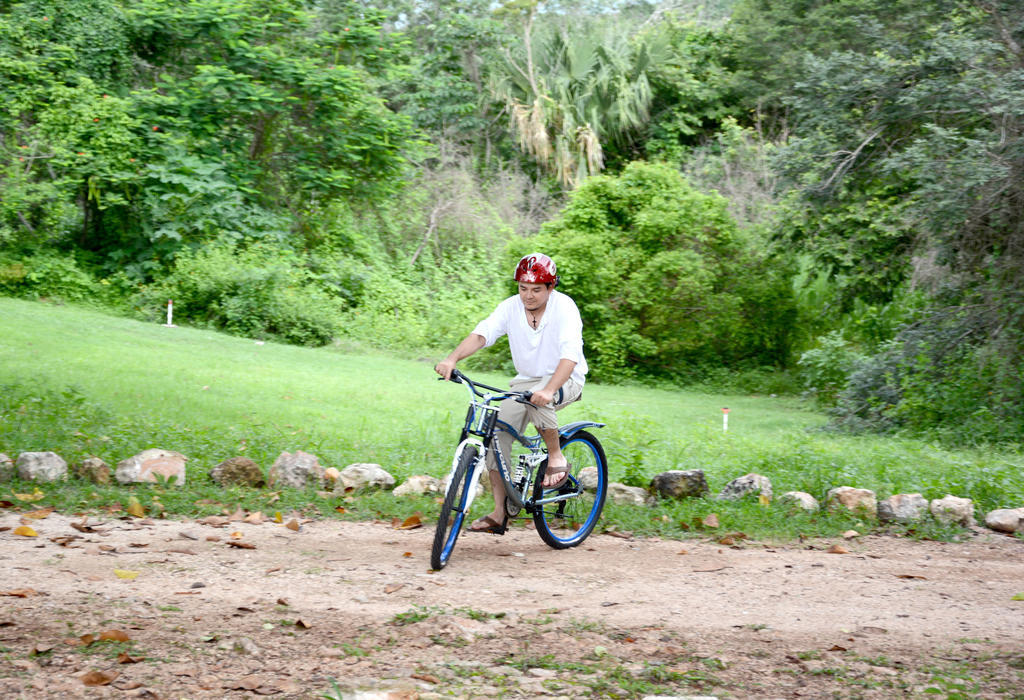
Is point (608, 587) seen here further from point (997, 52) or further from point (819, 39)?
point (819, 39)

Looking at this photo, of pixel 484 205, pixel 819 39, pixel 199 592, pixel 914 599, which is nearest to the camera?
pixel 199 592

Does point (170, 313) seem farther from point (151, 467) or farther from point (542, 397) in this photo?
point (542, 397)

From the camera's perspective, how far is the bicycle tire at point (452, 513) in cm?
544

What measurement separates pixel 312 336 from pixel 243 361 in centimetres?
391

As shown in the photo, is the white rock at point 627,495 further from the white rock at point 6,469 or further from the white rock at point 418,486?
the white rock at point 6,469

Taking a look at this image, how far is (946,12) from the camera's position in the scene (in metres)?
12.5

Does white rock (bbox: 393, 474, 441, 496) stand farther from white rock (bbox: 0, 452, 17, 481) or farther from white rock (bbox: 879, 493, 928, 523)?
white rock (bbox: 879, 493, 928, 523)

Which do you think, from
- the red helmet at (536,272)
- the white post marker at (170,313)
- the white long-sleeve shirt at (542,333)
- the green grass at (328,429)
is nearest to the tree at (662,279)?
the green grass at (328,429)

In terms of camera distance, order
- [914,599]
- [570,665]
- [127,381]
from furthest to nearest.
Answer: [127,381] < [914,599] < [570,665]

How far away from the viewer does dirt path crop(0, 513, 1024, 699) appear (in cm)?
393

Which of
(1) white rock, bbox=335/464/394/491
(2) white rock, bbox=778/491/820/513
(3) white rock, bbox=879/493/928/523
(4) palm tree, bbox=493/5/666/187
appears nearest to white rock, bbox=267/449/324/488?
(1) white rock, bbox=335/464/394/491

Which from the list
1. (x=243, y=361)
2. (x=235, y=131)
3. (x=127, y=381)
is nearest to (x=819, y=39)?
(x=235, y=131)

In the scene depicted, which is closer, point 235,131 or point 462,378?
point 462,378

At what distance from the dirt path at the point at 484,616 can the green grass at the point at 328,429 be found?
645 mm
